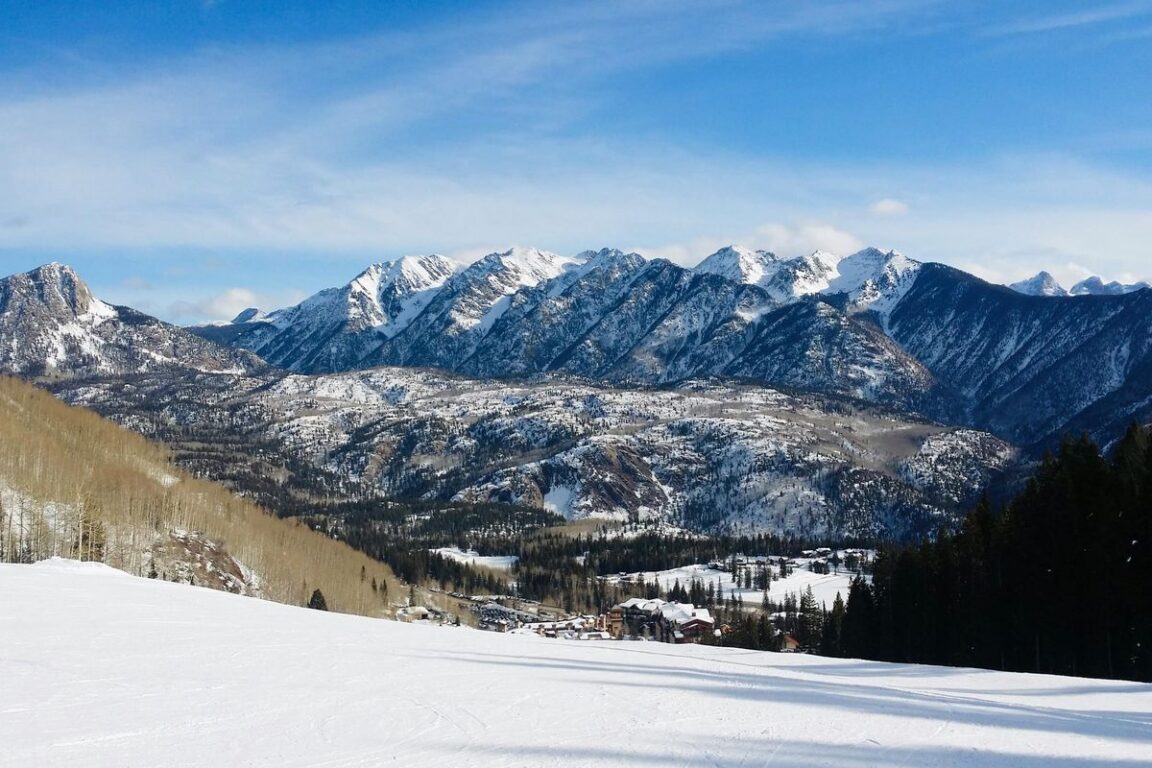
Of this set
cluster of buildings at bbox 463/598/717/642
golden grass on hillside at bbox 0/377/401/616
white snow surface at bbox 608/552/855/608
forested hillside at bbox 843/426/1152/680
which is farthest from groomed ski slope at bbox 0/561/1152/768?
white snow surface at bbox 608/552/855/608

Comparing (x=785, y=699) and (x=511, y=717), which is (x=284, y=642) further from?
(x=785, y=699)

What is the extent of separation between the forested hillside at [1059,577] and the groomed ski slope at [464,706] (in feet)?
44.3

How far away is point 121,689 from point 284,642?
9373 millimetres

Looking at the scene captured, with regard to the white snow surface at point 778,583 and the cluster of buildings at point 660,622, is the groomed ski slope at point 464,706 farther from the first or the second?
the white snow surface at point 778,583

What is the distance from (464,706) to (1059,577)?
36.4 m

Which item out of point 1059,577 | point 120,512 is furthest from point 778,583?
point 1059,577

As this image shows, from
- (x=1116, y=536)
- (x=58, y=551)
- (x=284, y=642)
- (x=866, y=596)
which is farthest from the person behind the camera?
(x=58, y=551)

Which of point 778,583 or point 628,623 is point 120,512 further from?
point 778,583

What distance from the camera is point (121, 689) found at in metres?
18.2

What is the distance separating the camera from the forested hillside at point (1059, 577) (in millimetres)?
39875

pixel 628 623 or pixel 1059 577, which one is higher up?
pixel 1059 577

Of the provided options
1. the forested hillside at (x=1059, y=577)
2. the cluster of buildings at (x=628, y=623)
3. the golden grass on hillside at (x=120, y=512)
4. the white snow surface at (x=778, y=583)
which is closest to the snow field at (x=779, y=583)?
the white snow surface at (x=778, y=583)

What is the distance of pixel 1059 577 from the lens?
42.3 meters

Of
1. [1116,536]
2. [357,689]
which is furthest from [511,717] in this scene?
[1116,536]
